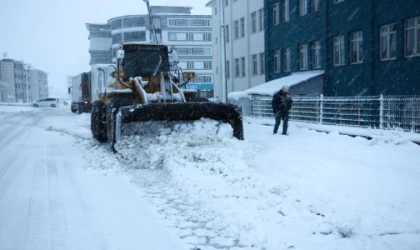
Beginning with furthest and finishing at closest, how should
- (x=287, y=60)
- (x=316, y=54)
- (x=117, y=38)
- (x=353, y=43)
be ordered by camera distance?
(x=117, y=38) → (x=287, y=60) → (x=316, y=54) → (x=353, y=43)

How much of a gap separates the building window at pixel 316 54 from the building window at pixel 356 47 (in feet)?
9.68

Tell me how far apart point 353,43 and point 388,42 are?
241 centimetres

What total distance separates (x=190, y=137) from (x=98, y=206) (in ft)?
14.8

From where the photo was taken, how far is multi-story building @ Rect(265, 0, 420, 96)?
17.3 meters

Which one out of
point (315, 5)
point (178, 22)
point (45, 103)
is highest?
point (178, 22)

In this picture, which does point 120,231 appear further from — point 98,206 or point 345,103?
point 345,103

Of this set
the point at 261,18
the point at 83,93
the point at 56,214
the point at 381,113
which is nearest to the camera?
the point at 56,214

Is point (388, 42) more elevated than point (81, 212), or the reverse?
point (388, 42)

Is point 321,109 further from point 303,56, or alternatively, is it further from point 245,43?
point 245,43

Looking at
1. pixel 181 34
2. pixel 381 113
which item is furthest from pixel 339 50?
pixel 181 34

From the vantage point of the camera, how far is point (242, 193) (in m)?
6.32

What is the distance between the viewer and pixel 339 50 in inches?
862

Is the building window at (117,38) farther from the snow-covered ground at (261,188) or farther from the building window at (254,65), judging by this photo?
the snow-covered ground at (261,188)

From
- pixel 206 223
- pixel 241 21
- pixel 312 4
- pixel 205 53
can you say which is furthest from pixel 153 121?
pixel 205 53
